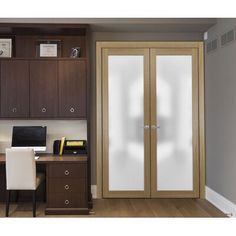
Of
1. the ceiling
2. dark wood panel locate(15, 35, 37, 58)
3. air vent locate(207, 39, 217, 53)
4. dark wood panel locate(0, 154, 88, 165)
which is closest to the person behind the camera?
dark wood panel locate(0, 154, 88, 165)

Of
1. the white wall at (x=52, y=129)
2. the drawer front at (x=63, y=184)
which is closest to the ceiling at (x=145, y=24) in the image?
the white wall at (x=52, y=129)

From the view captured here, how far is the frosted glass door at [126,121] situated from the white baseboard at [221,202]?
837 millimetres

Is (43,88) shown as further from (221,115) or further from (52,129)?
(221,115)

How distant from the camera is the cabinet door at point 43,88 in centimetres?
434

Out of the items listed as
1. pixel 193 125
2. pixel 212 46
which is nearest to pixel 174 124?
pixel 193 125

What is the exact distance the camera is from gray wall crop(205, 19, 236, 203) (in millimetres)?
3747

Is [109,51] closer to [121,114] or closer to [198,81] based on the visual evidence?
[121,114]

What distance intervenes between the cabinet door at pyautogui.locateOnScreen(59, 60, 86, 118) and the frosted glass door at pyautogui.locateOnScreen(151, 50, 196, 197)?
985 millimetres

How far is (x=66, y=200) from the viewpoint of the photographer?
3992mm

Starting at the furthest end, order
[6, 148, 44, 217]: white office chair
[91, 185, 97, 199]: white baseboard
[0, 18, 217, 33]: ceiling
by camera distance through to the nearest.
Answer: [91, 185, 97, 199]: white baseboard < [0, 18, 217, 33]: ceiling < [6, 148, 44, 217]: white office chair

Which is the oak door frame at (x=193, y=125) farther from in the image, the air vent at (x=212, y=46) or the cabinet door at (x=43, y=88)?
the cabinet door at (x=43, y=88)

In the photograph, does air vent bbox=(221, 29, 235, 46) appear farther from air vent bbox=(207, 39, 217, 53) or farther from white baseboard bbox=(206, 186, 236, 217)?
white baseboard bbox=(206, 186, 236, 217)

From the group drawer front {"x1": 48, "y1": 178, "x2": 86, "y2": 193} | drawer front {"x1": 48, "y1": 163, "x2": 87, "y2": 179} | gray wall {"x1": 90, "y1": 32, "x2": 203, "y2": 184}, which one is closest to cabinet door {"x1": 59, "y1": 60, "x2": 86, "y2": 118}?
gray wall {"x1": 90, "y1": 32, "x2": 203, "y2": 184}

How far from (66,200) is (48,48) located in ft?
6.16
